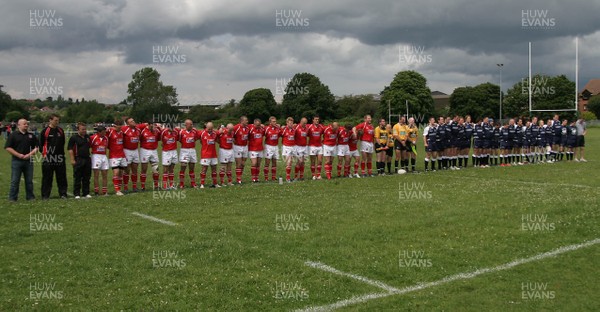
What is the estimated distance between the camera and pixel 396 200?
13.6 meters

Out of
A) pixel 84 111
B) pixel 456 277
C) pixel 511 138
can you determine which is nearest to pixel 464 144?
pixel 511 138

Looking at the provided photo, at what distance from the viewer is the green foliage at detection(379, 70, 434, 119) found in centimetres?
9319

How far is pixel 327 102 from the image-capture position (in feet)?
296

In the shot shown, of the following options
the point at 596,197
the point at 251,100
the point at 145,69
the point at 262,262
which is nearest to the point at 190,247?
the point at 262,262

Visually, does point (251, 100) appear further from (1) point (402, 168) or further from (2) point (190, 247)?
(2) point (190, 247)

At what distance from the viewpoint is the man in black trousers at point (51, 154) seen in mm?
14633

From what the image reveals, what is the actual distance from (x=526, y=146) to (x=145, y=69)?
3285 inches

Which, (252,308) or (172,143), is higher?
(172,143)

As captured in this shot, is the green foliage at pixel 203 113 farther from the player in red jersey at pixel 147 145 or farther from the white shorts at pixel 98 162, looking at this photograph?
the white shorts at pixel 98 162

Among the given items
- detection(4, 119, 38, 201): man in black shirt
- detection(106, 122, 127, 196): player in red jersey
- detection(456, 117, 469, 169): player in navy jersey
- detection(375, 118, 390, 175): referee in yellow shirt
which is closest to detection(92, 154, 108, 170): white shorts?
detection(106, 122, 127, 196): player in red jersey

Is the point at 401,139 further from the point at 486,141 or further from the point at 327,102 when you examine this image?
the point at 327,102

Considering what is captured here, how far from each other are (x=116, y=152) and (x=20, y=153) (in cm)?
255

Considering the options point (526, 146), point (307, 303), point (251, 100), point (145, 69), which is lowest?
point (307, 303)

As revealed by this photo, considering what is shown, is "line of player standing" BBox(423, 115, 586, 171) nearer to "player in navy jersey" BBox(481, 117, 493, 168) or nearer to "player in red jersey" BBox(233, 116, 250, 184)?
"player in navy jersey" BBox(481, 117, 493, 168)
